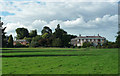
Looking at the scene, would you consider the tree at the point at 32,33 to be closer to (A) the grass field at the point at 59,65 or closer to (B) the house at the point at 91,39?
(B) the house at the point at 91,39

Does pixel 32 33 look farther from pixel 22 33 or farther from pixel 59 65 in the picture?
pixel 59 65

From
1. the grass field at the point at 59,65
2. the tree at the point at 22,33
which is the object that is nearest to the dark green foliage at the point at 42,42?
the tree at the point at 22,33

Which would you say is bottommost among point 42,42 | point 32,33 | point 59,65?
point 59,65

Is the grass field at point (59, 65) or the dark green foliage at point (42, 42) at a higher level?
the dark green foliage at point (42, 42)

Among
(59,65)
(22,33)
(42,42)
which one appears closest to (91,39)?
(42,42)

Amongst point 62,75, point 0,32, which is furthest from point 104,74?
point 0,32

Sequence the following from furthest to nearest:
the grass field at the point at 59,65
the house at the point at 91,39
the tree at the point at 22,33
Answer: the tree at the point at 22,33
the house at the point at 91,39
the grass field at the point at 59,65

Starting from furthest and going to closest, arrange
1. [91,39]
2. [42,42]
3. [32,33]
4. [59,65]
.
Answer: [32,33] → [91,39] → [42,42] → [59,65]

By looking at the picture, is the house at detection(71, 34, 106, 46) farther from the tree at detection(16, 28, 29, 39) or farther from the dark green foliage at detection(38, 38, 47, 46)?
the tree at detection(16, 28, 29, 39)

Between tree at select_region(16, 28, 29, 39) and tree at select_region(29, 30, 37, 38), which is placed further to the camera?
tree at select_region(16, 28, 29, 39)

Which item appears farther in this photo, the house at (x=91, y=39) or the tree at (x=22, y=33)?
the tree at (x=22, y=33)

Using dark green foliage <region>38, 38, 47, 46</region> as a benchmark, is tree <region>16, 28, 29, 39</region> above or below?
above

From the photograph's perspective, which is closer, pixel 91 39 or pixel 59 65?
pixel 59 65

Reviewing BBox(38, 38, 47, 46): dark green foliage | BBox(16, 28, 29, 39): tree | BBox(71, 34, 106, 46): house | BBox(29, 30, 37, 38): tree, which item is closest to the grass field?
BBox(38, 38, 47, 46): dark green foliage
